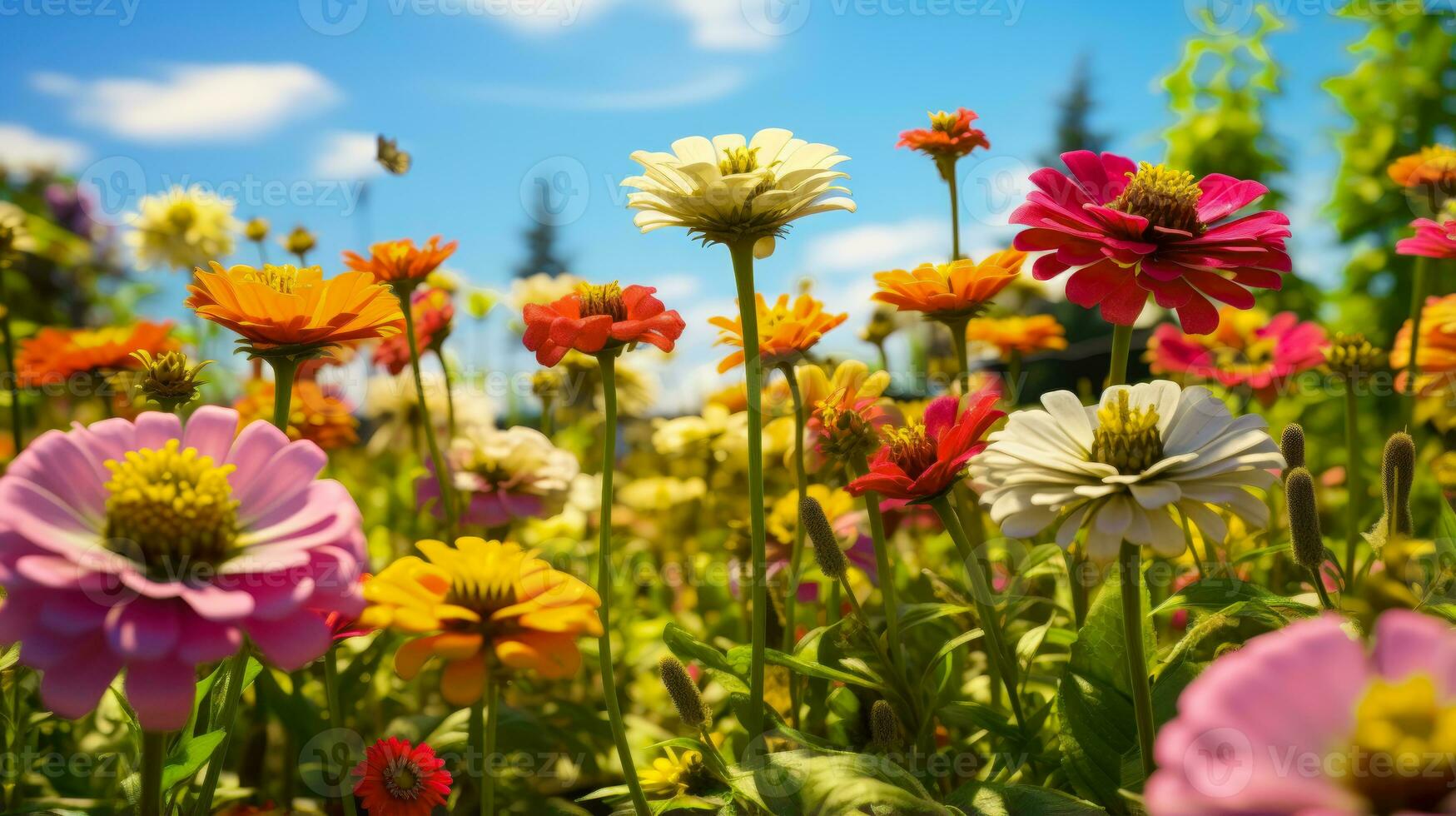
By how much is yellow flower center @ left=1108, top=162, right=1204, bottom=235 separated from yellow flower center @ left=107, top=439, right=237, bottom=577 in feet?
3.15

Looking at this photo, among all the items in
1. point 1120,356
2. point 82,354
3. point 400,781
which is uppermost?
point 82,354

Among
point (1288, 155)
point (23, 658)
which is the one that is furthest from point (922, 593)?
point (1288, 155)

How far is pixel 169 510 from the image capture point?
0.74 metres

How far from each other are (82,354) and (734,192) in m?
1.43

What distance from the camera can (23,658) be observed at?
2.20 feet

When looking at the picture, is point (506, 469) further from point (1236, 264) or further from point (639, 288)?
point (1236, 264)

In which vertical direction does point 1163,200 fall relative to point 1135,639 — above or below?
above

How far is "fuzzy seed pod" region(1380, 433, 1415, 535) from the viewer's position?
37.2 inches

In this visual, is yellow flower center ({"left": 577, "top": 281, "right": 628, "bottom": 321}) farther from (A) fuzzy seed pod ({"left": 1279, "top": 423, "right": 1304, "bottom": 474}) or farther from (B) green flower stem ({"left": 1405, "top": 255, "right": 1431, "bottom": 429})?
(B) green flower stem ({"left": 1405, "top": 255, "right": 1431, "bottom": 429})

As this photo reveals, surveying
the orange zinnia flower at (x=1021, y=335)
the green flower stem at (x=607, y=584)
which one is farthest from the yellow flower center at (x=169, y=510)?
the orange zinnia flower at (x=1021, y=335)

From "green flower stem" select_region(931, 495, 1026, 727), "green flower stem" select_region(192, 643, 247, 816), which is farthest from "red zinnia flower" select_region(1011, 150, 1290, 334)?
"green flower stem" select_region(192, 643, 247, 816)

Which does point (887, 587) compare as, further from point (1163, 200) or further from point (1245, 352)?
point (1245, 352)

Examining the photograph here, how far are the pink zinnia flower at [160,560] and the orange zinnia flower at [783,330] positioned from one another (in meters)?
0.65

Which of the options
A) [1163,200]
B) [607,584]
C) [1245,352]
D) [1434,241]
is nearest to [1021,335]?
[1245,352]
